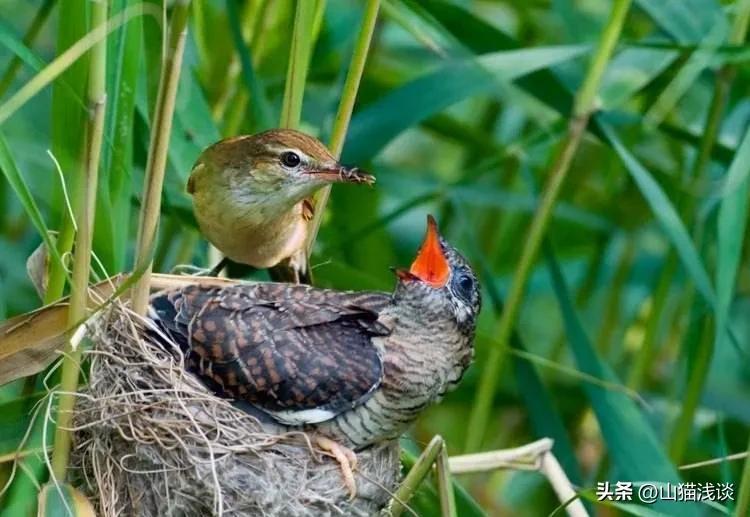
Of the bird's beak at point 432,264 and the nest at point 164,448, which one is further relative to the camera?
the bird's beak at point 432,264

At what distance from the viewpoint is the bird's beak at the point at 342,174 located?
8.57 feet

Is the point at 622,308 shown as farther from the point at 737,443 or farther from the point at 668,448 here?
the point at 668,448

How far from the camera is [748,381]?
4430 mm

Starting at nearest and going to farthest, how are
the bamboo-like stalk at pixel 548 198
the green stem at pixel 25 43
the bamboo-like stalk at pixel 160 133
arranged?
the bamboo-like stalk at pixel 160 133 → the green stem at pixel 25 43 → the bamboo-like stalk at pixel 548 198

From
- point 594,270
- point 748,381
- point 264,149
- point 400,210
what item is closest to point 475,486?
point 594,270

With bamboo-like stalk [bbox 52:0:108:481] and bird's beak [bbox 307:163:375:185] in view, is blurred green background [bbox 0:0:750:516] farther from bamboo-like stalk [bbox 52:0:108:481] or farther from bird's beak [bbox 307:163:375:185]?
bird's beak [bbox 307:163:375:185]

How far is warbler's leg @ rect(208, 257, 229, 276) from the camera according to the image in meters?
3.11

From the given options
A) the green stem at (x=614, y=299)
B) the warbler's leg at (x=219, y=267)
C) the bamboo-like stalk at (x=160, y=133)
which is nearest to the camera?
the bamboo-like stalk at (x=160, y=133)

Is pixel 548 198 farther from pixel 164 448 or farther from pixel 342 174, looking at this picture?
pixel 164 448

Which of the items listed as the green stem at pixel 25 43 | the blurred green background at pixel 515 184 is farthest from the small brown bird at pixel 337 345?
the green stem at pixel 25 43

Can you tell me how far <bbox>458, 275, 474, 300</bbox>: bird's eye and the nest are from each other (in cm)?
46

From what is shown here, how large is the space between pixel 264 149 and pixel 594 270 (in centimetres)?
147

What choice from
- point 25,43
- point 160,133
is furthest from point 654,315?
point 160,133

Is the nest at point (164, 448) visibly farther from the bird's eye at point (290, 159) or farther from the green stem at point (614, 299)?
the green stem at point (614, 299)
